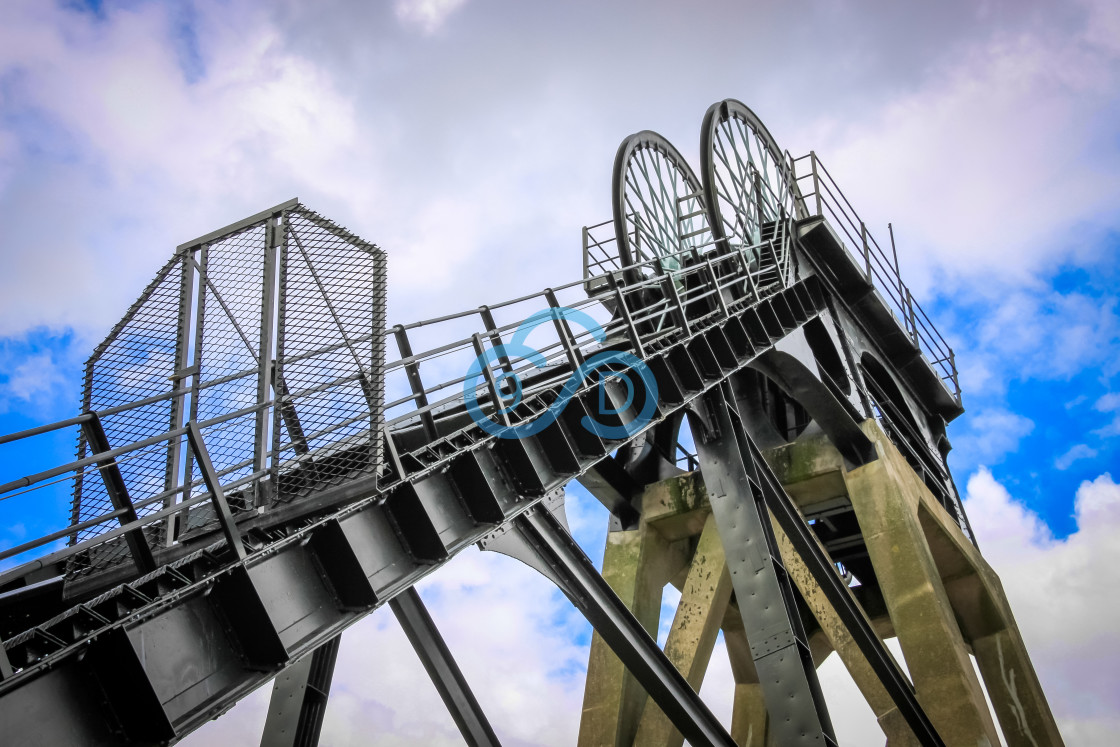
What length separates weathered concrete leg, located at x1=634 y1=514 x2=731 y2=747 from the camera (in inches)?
427

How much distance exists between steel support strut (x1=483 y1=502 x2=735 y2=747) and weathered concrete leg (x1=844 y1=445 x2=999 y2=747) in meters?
3.77

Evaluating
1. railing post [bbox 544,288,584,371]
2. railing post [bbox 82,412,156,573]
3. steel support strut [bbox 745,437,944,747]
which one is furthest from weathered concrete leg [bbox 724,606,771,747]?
railing post [bbox 82,412,156,573]

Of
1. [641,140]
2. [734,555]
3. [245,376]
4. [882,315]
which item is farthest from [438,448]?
[882,315]

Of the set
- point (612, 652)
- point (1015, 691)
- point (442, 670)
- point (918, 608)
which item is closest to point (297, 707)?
point (442, 670)

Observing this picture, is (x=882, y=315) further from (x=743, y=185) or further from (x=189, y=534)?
(x=189, y=534)

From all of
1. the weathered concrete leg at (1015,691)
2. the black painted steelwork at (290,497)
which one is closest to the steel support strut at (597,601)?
the black painted steelwork at (290,497)

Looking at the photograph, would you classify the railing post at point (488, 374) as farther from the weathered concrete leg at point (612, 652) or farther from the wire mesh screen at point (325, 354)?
the weathered concrete leg at point (612, 652)

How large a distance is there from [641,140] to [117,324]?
8.47 meters

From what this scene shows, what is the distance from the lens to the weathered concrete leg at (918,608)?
10.4 m

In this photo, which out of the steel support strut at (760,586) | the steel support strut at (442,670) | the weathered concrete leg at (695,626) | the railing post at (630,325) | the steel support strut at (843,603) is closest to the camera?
the steel support strut at (442,670)

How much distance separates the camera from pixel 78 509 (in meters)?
6.78

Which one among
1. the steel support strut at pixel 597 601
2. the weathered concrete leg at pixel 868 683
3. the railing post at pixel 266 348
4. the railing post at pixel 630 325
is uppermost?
the railing post at pixel 266 348

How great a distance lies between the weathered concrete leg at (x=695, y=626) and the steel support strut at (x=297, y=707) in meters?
4.74

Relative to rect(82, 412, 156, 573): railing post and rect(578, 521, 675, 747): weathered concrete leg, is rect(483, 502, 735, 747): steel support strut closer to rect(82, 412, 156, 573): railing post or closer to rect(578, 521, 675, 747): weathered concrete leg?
rect(578, 521, 675, 747): weathered concrete leg
